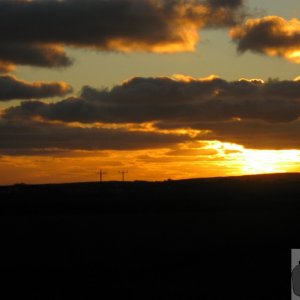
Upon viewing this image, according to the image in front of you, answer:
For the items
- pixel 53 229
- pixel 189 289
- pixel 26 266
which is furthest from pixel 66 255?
pixel 53 229

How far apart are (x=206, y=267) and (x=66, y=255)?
11.1m

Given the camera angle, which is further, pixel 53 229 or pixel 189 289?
pixel 53 229

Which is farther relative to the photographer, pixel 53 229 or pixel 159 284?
pixel 53 229

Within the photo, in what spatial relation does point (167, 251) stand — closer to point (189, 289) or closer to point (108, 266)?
point (108, 266)

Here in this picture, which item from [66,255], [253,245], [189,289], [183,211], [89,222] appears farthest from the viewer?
[183,211]

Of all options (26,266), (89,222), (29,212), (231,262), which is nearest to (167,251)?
(231,262)

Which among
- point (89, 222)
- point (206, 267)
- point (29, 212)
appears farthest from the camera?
point (29, 212)

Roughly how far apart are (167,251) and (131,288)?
1401cm

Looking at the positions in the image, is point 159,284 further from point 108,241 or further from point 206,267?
point 108,241

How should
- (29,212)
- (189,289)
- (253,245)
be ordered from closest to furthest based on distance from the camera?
(189,289) < (253,245) < (29,212)

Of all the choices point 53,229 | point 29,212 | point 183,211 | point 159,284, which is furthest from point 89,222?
point 159,284

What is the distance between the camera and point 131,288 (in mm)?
35156

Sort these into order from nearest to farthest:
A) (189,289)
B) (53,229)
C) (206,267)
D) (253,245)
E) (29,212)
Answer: (189,289)
(206,267)
(253,245)
(53,229)
(29,212)

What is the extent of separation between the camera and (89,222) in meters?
76.6
